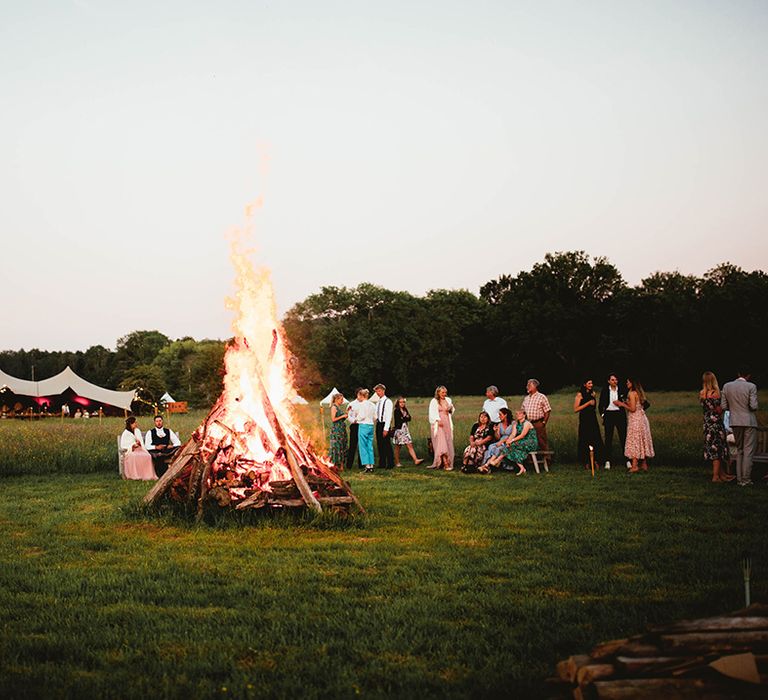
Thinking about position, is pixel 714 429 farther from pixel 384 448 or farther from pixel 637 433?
pixel 384 448

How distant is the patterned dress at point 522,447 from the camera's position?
1725cm

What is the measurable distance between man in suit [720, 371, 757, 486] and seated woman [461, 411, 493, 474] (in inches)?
223

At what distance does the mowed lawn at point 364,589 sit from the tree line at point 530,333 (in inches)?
1202

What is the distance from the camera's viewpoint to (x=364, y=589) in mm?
Answer: 7238

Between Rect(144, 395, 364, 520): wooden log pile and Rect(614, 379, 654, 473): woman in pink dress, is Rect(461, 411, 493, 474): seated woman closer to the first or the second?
Rect(614, 379, 654, 473): woman in pink dress

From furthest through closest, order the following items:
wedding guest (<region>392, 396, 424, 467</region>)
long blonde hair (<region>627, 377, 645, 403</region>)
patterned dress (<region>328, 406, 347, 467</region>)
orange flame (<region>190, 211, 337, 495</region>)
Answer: wedding guest (<region>392, 396, 424, 467</region>) → patterned dress (<region>328, 406, 347, 467</region>) → long blonde hair (<region>627, 377, 645, 403</region>) → orange flame (<region>190, 211, 337, 495</region>)

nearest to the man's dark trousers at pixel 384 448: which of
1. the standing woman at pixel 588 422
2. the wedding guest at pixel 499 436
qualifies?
the wedding guest at pixel 499 436

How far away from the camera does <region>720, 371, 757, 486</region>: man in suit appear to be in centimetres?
1355

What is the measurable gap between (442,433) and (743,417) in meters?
7.32

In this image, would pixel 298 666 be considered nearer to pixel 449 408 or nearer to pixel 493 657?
pixel 493 657

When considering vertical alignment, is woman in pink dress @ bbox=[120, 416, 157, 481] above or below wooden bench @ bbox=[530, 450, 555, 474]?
above

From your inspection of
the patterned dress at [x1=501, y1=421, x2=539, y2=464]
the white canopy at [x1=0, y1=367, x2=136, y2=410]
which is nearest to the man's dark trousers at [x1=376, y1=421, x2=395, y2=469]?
the patterned dress at [x1=501, y1=421, x2=539, y2=464]

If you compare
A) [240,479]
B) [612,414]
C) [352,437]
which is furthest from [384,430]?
[240,479]

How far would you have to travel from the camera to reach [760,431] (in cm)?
1530
